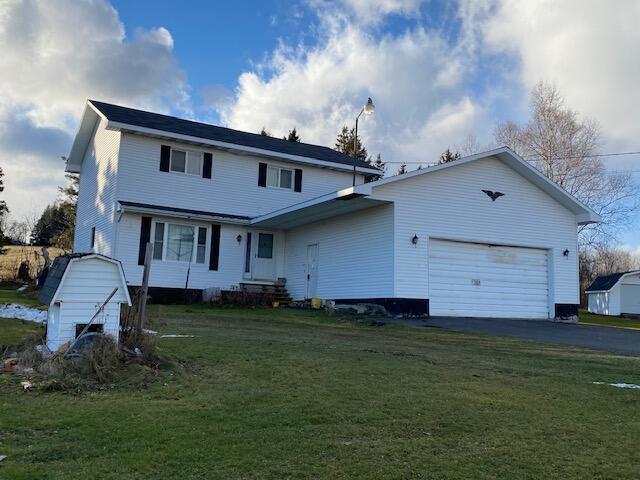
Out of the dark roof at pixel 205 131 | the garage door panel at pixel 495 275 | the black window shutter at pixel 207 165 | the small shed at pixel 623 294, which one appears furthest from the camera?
the small shed at pixel 623 294

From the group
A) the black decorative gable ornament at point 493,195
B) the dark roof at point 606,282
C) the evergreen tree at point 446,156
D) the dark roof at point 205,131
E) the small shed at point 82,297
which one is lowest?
the small shed at point 82,297

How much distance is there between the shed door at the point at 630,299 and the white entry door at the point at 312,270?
22.2m

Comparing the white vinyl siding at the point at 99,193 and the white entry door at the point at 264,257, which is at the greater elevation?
the white vinyl siding at the point at 99,193

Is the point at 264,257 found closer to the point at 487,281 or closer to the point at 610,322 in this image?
the point at 487,281

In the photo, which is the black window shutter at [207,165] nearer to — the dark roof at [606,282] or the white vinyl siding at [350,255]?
the white vinyl siding at [350,255]

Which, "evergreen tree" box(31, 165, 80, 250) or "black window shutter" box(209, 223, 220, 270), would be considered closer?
"black window shutter" box(209, 223, 220, 270)

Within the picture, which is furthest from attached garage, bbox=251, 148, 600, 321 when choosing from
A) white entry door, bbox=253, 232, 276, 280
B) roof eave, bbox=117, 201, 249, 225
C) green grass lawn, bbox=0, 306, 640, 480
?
green grass lawn, bbox=0, 306, 640, 480

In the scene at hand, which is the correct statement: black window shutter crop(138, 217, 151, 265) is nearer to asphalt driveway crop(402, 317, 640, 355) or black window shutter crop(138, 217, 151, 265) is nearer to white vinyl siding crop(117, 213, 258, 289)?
white vinyl siding crop(117, 213, 258, 289)

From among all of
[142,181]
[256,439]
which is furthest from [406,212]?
[256,439]

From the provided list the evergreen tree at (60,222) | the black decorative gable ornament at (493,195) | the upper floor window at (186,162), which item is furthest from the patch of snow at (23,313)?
the evergreen tree at (60,222)

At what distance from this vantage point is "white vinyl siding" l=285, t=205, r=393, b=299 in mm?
17562

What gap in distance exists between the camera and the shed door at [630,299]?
34.0m

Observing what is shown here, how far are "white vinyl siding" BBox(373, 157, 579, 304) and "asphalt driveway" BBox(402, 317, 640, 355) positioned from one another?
5.56 feet

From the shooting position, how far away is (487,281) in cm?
1878
